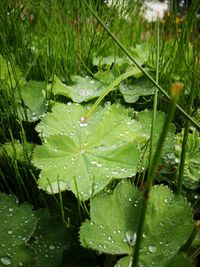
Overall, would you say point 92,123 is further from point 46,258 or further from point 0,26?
point 0,26

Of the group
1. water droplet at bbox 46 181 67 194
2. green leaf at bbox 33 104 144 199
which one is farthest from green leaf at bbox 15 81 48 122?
water droplet at bbox 46 181 67 194

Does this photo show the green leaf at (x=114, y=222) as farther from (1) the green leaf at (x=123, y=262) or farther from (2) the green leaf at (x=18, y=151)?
(2) the green leaf at (x=18, y=151)

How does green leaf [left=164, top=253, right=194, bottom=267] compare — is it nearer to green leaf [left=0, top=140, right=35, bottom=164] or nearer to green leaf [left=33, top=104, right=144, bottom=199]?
green leaf [left=33, top=104, right=144, bottom=199]

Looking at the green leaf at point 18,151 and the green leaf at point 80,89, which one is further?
the green leaf at point 80,89

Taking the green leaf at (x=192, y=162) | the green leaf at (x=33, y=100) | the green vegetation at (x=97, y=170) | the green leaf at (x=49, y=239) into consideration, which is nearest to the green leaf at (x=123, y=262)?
the green vegetation at (x=97, y=170)

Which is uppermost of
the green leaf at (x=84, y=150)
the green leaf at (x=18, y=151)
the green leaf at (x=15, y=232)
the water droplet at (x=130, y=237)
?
the green leaf at (x=84, y=150)

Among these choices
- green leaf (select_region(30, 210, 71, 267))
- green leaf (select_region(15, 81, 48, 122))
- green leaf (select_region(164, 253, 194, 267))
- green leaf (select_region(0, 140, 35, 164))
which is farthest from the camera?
green leaf (select_region(15, 81, 48, 122))

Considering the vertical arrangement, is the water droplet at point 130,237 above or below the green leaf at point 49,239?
above
